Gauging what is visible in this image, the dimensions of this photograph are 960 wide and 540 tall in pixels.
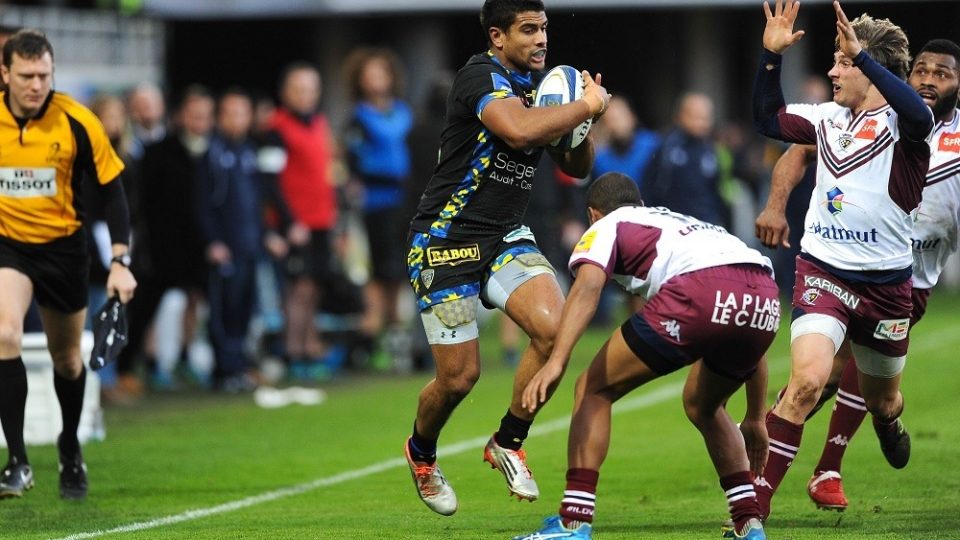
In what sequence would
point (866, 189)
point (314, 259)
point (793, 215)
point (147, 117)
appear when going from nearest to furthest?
point (866, 189) < point (793, 215) < point (147, 117) < point (314, 259)

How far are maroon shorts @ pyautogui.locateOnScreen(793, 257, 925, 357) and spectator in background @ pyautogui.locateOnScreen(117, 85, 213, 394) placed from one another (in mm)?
8477

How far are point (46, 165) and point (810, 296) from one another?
430 centimetres

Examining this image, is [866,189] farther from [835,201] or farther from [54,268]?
[54,268]

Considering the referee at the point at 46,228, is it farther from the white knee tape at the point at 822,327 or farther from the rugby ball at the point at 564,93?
the white knee tape at the point at 822,327

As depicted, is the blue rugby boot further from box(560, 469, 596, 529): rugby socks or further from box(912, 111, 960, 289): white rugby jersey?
box(912, 111, 960, 289): white rugby jersey

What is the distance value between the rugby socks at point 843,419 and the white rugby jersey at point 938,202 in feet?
2.26

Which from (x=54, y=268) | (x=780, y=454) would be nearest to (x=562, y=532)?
(x=780, y=454)

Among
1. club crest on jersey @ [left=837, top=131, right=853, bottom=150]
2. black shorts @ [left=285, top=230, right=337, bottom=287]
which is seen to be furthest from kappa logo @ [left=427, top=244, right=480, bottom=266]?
black shorts @ [left=285, top=230, right=337, bottom=287]

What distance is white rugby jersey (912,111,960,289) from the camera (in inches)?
351

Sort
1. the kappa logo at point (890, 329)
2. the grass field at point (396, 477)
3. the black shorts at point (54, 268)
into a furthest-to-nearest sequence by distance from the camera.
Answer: the black shorts at point (54, 268) < the grass field at point (396, 477) < the kappa logo at point (890, 329)

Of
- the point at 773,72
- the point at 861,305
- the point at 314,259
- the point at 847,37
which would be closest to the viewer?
the point at 847,37

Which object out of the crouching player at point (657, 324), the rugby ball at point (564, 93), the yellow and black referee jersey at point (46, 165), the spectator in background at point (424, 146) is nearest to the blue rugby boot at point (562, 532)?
the crouching player at point (657, 324)

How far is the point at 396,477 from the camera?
417 inches

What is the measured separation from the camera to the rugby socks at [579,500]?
23.7 ft
